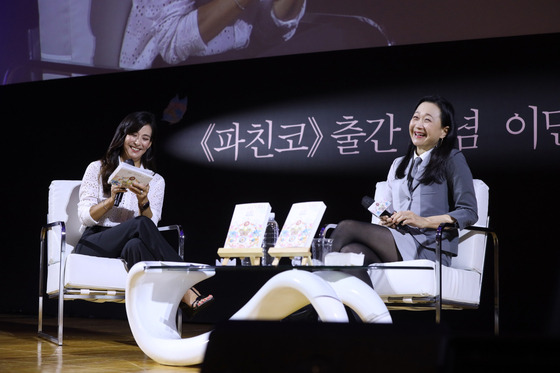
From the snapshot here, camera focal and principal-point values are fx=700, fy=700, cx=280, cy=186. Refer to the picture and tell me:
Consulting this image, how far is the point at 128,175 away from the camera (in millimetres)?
3324

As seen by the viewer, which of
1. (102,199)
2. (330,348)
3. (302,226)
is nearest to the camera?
(330,348)

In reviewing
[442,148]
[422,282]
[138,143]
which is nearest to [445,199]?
[442,148]

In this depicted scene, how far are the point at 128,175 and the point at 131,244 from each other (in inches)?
12.9

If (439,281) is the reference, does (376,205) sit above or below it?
above

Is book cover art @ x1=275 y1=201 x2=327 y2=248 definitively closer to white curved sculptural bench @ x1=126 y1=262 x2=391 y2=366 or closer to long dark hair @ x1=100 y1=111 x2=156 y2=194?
white curved sculptural bench @ x1=126 y1=262 x2=391 y2=366

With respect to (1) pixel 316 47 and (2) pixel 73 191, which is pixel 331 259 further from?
(1) pixel 316 47

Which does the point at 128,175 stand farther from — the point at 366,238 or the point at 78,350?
the point at 366,238

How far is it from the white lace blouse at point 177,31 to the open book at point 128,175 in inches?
59.9

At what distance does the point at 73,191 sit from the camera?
3801 mm

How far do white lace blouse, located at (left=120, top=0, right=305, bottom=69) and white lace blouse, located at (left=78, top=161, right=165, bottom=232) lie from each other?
4.04 feet

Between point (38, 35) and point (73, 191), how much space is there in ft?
5.63

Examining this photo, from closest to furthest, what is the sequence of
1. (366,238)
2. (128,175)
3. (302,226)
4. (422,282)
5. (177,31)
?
(302,226) → (422,282) → (366,238) → (128,175) → (177,31)

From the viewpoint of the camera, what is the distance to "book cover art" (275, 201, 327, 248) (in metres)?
2.58

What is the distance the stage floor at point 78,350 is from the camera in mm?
2439
